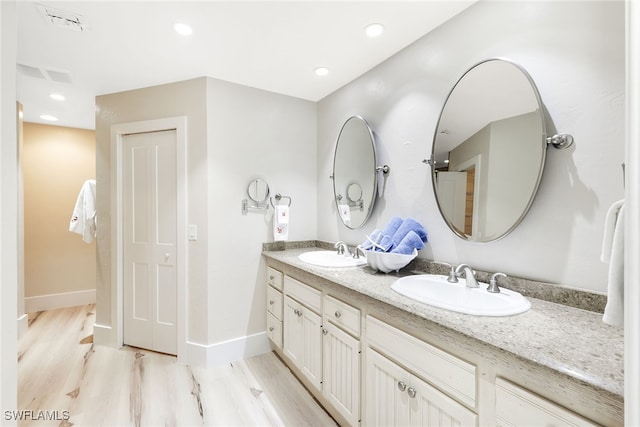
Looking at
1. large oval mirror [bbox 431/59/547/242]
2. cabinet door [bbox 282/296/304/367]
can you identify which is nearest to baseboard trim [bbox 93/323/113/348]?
cabinet door [bbox 282/296/304/367]

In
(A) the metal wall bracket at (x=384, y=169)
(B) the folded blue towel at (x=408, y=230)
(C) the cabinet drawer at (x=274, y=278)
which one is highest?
(A) the metal wall bracket at (x=384, y=169)

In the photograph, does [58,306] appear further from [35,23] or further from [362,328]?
[362,328]

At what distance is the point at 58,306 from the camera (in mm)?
3465

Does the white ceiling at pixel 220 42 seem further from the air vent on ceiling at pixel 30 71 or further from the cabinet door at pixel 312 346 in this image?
the cabinet door at pixel 312 346

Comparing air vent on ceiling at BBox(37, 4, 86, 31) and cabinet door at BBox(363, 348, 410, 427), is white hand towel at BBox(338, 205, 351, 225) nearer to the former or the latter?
cabinet door at BBox(363, 348, 410, 427)

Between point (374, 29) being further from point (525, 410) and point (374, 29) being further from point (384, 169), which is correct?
point (525, 410)

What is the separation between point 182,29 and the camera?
64.9 inches

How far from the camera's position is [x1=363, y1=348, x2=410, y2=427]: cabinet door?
1128 millimetres

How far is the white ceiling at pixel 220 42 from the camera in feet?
4.87

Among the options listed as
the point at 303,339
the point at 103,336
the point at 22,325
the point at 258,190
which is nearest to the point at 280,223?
the point at 258,190

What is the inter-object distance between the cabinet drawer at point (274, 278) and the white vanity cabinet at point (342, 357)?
2.18ft

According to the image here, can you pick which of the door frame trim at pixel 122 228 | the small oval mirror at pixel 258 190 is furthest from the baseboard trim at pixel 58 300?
the small oval mirror at pixel 258 190

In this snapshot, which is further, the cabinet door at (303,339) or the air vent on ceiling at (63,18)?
the cabinet door at (303,339)

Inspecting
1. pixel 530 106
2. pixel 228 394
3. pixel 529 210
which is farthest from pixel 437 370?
pixel 228 394
